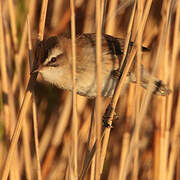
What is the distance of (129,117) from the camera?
7.79 ft

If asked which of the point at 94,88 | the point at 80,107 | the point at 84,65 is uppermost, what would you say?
the point at 84,65

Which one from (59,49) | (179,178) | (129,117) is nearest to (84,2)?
(59,49)

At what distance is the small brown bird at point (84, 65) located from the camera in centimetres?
186

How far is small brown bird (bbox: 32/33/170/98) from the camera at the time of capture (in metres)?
1.86

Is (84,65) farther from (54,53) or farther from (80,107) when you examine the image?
(80,107)

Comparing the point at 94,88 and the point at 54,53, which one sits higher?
the point at 54,53

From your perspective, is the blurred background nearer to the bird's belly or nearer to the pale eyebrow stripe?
the bird's belly

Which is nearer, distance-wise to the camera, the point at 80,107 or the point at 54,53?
the point at 54,53

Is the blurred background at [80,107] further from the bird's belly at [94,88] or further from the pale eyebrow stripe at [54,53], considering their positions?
the pale eyebrow stripe at [54,53]

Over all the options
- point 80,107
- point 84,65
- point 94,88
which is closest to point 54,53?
point 84,65

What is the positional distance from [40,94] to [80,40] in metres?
0.80

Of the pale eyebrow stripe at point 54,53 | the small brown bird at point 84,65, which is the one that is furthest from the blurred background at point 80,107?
the pale eyebrow stripe at point 54,53

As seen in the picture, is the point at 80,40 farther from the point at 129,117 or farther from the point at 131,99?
the point at 129,117

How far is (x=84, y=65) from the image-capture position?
6.27 feet
